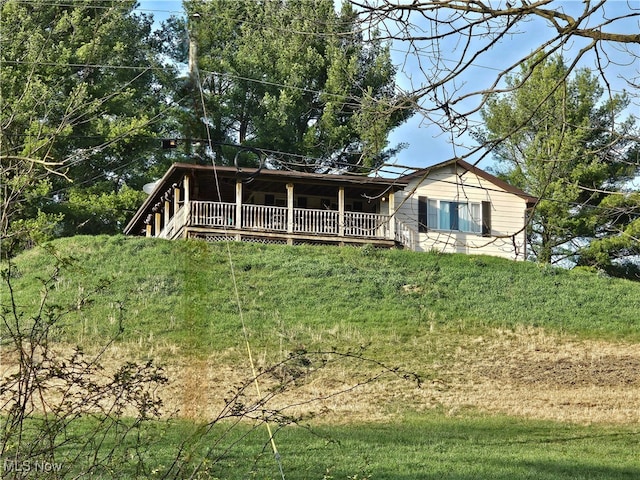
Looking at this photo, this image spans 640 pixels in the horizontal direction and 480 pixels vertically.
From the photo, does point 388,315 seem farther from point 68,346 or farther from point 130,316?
point 68,346

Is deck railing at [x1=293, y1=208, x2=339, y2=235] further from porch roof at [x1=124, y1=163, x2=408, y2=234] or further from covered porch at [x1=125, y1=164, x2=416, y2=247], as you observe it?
porch roof at [x1=124, y1=163, x2=408, y2=234]

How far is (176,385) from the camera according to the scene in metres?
14.1

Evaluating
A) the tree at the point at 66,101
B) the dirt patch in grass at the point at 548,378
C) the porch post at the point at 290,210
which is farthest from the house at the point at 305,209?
the dirt patch in grass at the point at 548,378

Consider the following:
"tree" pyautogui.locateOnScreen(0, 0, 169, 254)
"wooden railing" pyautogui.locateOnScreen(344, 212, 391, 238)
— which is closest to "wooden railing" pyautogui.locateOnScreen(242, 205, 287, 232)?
"wooden railing" pyautogui.locateOnScreen(344, 212, 391, 238)

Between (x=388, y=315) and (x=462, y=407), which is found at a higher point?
(x=388, y=315)

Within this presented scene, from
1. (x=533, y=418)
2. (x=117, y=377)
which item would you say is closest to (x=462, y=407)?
(x=533, y=418)

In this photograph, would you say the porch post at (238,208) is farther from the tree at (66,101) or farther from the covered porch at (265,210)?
the tree at (66,101)

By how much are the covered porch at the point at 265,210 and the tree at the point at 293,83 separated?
125 cm

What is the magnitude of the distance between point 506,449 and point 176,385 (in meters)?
5.32

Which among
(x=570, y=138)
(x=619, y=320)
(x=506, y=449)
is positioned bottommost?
(x=506, y=449)

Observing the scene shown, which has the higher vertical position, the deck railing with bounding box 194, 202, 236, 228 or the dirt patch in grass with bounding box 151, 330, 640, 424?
the deck railing with bounding box 194, 202, 236, 228

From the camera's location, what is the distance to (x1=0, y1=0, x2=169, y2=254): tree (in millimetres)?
3947

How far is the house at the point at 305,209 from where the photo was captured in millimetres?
22828

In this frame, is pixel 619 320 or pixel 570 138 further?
pixel 619 320
